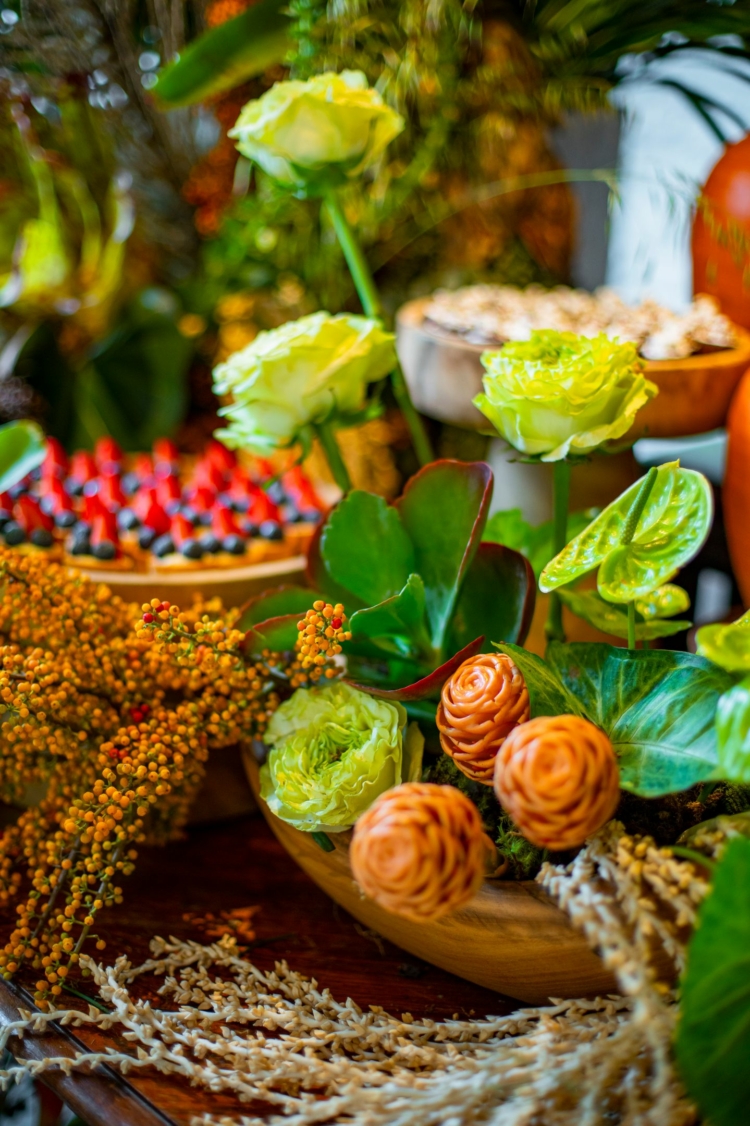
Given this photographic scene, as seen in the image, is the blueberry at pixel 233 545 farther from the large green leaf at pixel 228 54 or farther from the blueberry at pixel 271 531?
the large green leaf at pixel 228 54

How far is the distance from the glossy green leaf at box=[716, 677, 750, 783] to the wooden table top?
171 millimetres

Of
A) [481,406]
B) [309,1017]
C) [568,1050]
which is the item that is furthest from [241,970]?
[481,406]

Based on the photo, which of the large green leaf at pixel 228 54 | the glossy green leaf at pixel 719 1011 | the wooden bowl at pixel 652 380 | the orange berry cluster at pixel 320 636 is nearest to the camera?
the glossy green leaf at pixel 719 1011

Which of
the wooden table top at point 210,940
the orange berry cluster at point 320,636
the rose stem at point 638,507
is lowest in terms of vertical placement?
the wooden table top at point 210,940

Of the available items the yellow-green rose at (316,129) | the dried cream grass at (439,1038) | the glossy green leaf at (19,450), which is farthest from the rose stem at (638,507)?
the glossy green leaf at (19,450)

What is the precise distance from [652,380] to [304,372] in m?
0.17

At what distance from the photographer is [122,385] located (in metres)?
0.79

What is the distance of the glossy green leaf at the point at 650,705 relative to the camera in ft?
0.99

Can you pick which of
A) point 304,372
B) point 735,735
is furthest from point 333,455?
point 735,735

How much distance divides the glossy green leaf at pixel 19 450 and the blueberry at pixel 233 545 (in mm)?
113

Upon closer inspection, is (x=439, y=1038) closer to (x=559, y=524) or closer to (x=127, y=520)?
(x=559, y=524)

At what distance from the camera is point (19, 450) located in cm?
54

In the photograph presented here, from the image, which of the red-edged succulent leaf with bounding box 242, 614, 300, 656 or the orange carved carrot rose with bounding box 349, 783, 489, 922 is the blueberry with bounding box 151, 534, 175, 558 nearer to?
the red-edged succulent leaf with bounding box 242, 614, 300, 656

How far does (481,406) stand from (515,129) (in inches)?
15.4
